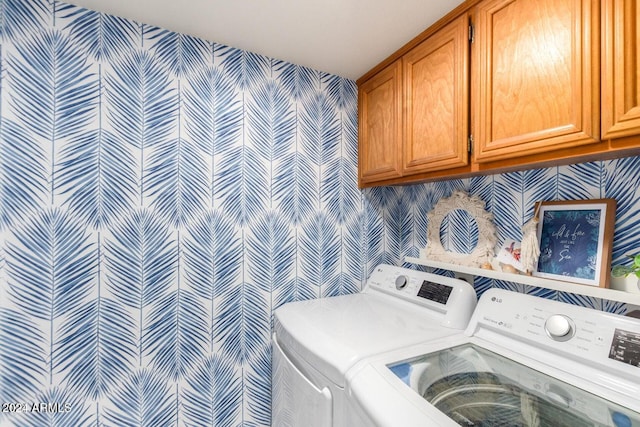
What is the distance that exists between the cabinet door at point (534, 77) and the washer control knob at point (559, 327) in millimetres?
554

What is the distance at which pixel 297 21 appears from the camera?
4.48ft

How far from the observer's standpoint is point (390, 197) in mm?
2074

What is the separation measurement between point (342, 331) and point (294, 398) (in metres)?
0.34

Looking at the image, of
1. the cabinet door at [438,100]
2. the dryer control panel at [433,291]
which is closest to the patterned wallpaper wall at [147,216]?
the dryer control panel at [433,291]

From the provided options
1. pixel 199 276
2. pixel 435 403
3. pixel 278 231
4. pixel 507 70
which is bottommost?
pixel 435 403

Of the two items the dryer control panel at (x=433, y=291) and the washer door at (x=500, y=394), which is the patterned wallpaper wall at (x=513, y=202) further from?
the washer door at (x=500, y=394)

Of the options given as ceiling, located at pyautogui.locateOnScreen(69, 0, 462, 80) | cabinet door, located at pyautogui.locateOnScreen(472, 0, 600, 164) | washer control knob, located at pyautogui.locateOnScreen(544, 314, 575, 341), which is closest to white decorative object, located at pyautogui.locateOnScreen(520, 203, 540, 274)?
washer control knob, located at pyautogui.locateOnScreen(544, 314, 575, 341)

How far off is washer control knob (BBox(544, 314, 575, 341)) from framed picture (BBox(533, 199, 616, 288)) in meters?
0.21

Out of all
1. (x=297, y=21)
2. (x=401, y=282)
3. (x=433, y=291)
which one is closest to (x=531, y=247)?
(x=433, y=291)

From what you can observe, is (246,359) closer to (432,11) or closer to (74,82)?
(74,82)

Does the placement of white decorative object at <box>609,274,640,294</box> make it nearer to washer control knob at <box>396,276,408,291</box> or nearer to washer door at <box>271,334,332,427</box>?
washer control knob at <box>396,276,408,291</box>

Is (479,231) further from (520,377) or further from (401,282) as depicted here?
(520,377)

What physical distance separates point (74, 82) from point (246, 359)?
1.45 metres

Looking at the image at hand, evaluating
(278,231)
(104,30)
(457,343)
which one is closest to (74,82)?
(104,30)
